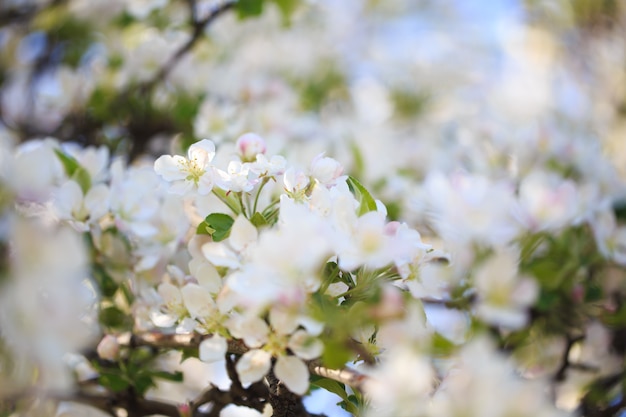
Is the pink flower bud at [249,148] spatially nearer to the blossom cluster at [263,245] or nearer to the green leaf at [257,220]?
the blossom cluster at [263,245]

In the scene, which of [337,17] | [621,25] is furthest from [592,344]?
[337,17]

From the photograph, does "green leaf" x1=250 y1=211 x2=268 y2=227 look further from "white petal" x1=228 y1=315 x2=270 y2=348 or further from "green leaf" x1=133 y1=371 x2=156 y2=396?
"green leaf" x1=133 y1=371 x2=156 y2=396

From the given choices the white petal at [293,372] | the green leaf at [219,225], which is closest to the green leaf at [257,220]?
the green leaf at [219,225]

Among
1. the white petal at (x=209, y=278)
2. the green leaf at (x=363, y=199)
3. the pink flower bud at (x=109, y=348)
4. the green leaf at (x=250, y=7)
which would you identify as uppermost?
the green leaf at (x=363, y=199)

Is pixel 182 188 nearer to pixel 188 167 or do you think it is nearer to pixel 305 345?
pixel 188 167

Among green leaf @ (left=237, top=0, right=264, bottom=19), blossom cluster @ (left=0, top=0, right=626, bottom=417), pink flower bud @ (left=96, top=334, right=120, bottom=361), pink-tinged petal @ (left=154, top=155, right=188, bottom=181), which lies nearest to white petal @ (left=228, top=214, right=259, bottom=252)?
blossom cluster @ (left=0, top=0, right=626, bottom=417)
